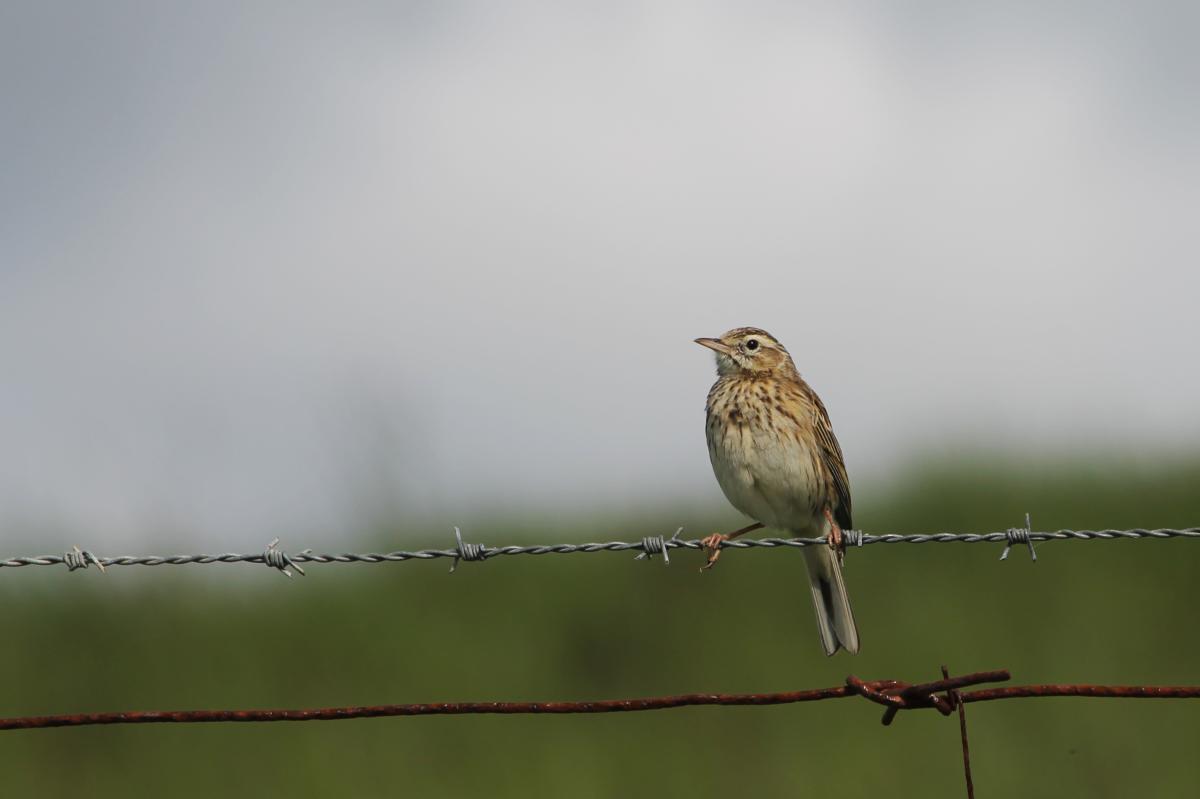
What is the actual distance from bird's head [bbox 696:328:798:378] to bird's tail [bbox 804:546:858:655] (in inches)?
41.4

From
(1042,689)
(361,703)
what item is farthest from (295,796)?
(1042,689)

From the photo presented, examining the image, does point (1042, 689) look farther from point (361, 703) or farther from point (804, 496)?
point (361, 703)

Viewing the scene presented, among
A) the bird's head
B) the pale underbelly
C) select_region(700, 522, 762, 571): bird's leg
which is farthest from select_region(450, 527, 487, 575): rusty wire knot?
the bird's head

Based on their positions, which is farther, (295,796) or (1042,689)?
(295,796)

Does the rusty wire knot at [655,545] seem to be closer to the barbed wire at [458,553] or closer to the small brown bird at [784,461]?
the barbed wire at [458,553]

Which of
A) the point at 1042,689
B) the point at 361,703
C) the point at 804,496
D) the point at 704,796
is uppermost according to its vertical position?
the point at 804,496

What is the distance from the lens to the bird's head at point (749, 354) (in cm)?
781

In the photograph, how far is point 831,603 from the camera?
7.34 m

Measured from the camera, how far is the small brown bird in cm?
733

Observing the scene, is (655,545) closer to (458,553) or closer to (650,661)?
(458,553)

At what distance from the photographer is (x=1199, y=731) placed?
11.8 meters

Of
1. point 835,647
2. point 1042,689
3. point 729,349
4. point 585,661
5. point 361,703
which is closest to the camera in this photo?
point 1042,689

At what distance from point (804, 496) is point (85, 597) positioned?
7629mm

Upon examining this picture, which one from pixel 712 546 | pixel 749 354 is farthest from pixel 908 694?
pixel 749 354
